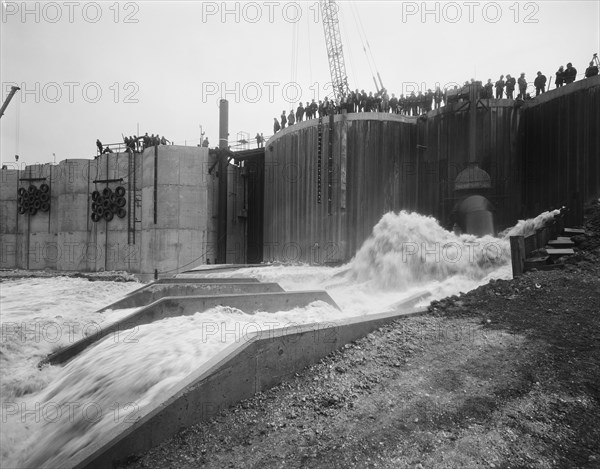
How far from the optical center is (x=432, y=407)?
15.7 ft

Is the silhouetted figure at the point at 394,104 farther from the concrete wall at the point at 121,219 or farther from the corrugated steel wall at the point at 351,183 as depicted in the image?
the concrete wall at the point at 121,219

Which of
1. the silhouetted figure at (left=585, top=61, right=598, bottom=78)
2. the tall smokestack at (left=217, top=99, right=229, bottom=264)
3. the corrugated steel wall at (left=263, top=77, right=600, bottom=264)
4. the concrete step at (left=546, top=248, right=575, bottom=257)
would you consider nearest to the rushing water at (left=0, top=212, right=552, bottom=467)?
the concrete step at (left=546, top=248, right=575, bottom=257)

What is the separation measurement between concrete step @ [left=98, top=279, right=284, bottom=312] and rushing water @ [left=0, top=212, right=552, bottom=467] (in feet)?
2.39

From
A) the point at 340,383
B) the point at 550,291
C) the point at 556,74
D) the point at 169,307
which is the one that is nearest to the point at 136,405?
the point at 340,383

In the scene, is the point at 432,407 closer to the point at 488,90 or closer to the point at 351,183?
the point at 351,183

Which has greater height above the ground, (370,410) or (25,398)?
(370,410)

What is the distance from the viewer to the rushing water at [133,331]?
546cm

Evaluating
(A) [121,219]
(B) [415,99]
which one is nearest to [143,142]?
(A) [121,219]

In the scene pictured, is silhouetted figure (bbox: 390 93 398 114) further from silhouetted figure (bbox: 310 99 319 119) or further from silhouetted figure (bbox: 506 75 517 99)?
silhouetted figure (bbox: 506 75 517 99)

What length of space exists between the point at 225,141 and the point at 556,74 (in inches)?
754

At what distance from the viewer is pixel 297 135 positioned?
22891 mm

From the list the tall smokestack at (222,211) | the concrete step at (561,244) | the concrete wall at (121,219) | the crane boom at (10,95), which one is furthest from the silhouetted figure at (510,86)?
the crane boom at (10,95)

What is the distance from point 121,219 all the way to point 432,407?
25.2 m

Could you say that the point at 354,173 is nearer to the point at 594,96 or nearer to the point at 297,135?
the point at 297,135
